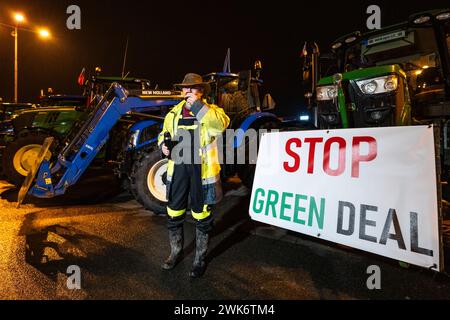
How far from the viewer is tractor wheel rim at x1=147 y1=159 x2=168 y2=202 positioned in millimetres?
5312

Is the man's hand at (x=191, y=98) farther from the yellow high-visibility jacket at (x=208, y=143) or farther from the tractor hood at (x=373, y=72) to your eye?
the tractor hood at (x=373, y=72)

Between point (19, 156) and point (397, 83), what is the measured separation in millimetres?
7193

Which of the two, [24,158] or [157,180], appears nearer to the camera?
[157,180]

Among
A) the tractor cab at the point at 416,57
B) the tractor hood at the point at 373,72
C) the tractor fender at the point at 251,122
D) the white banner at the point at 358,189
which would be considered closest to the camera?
the white banner at the point at 358,189

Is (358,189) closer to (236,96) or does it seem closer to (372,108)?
(372,108)

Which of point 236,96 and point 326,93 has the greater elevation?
point 236,96

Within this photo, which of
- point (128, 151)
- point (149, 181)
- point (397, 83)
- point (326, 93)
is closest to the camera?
point (397, 83)

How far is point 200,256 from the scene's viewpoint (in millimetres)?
3330

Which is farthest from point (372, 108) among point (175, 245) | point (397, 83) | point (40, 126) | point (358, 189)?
point (40, 126)

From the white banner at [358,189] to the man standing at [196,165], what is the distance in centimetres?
77

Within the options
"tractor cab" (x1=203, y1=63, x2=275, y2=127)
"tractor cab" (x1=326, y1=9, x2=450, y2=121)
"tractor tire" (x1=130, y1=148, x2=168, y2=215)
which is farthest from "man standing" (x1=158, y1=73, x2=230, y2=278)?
"tractor cab" (x1=203, y1=63, x2=275, y2=127)

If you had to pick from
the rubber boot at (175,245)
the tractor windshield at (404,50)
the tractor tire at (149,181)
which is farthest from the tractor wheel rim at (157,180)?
the tractor windshield at (404,50)

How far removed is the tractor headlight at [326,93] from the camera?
176 inches
